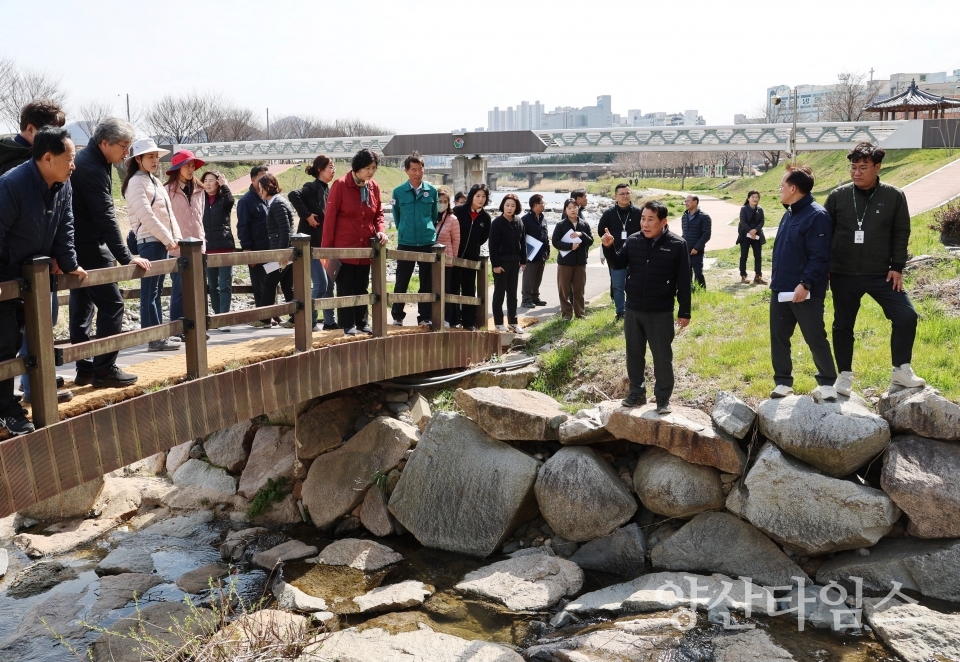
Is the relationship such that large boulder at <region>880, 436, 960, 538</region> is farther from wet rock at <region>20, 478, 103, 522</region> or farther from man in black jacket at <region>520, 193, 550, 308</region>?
wet rock at <region>20, 478, 103, 522</region>

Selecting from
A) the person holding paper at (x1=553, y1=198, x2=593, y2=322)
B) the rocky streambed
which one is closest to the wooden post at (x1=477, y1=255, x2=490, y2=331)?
the person holding paper at (x1=553, y1=198, x2=593, y2=322)

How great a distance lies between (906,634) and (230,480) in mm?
7195

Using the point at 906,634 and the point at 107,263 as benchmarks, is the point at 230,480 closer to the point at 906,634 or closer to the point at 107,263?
the point at 107,263

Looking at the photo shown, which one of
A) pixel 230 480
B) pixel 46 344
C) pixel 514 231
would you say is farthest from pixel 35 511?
pixel 514 231

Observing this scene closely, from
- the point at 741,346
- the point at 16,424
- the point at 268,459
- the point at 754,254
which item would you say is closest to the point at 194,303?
the point at 16,424

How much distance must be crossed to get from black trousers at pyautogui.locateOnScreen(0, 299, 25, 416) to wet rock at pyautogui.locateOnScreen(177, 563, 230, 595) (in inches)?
117

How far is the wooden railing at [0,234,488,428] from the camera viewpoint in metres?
5.04

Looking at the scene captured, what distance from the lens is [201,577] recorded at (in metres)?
7.88

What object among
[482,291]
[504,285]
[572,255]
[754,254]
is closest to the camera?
[482,291]

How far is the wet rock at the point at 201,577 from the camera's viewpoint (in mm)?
7691

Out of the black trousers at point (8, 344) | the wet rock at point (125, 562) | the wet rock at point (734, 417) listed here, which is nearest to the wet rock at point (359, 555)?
the wet rock at point (125, 562)

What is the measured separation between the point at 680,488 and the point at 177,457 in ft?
20.9

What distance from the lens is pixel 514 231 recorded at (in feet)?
36.6

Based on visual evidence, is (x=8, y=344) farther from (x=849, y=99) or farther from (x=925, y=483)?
(x=849, y=99)
